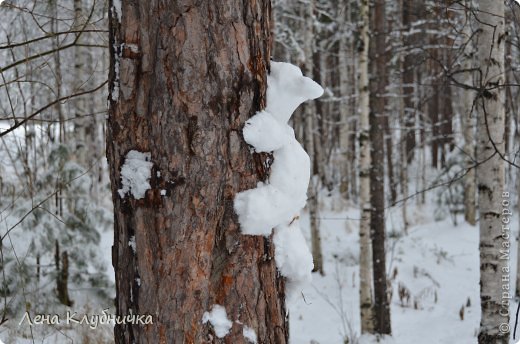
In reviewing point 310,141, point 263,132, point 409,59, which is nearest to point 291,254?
point 263,132

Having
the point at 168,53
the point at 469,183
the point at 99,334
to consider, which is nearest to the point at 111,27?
the point at 168,53

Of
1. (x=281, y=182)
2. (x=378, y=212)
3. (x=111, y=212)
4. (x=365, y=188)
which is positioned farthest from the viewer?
(x=111, y=212)

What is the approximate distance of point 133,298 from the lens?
55.7 inches

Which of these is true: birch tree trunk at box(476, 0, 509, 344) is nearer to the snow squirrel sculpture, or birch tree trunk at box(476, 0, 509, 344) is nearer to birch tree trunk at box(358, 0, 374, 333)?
birch tree trunk at box(358, 0, 374, 333)

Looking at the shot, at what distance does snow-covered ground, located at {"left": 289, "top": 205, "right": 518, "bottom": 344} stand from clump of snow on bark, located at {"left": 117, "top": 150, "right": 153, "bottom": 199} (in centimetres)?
409

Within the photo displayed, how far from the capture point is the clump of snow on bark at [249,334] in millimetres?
1421

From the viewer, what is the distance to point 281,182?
4.89ft

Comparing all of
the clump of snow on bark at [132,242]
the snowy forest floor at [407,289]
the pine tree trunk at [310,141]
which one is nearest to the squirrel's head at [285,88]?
the clump of snow on bark at [132,242]

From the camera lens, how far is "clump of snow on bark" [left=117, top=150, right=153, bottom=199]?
4.48 ft

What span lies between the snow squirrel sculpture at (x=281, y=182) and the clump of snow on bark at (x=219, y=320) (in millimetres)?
236

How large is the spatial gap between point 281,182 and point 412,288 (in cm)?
732

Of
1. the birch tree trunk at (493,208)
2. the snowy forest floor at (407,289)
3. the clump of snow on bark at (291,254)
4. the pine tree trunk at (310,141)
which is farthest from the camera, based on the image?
the pine tree trunk at (310,141)

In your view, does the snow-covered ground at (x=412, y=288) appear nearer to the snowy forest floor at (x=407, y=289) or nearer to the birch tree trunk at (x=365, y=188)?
the snowy forest floor at (x=407, y=289)

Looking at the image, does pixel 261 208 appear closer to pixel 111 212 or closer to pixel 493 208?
pixel 493 208
